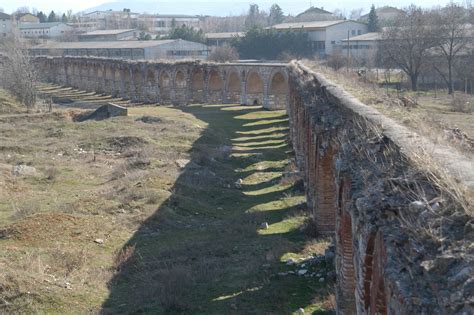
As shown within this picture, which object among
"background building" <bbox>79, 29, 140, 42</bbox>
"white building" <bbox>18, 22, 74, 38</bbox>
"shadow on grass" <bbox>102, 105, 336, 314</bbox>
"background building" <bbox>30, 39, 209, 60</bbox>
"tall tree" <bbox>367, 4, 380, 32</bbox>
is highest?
"white building" <bbox>18, 22, 74, 38</bbox>

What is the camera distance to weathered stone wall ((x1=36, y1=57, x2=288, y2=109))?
3503 centimetres

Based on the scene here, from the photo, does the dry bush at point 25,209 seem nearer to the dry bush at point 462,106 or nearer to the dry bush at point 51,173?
the dry bush at point 51,173

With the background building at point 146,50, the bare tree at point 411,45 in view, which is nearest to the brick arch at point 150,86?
the background building at point 146,50

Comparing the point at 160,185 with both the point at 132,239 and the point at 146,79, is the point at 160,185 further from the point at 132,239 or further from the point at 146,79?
the point at 146,79

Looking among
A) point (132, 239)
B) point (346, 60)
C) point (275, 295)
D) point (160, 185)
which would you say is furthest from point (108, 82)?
point (275, 295)

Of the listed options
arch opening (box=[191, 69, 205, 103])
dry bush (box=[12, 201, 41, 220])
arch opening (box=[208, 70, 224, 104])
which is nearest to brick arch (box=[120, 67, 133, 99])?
arch opening (box=[191, 69, 205, 103])

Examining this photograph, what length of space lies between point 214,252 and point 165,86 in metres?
31.6

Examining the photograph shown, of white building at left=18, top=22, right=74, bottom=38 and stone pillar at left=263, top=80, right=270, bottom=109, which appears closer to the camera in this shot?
stone pillar at left=263, top=80, right=270, bottom=109

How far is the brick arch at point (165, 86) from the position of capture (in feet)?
135

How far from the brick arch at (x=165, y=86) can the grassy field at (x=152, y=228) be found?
17744mm

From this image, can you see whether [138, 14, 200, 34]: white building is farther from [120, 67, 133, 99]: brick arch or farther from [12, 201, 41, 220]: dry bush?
[12, 201, 41, 220]: dry bush

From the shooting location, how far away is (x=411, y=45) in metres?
34.6

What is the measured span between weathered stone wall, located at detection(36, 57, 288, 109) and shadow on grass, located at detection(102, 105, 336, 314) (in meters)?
16.2

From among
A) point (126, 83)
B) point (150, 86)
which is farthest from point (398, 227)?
point (126, 83)
